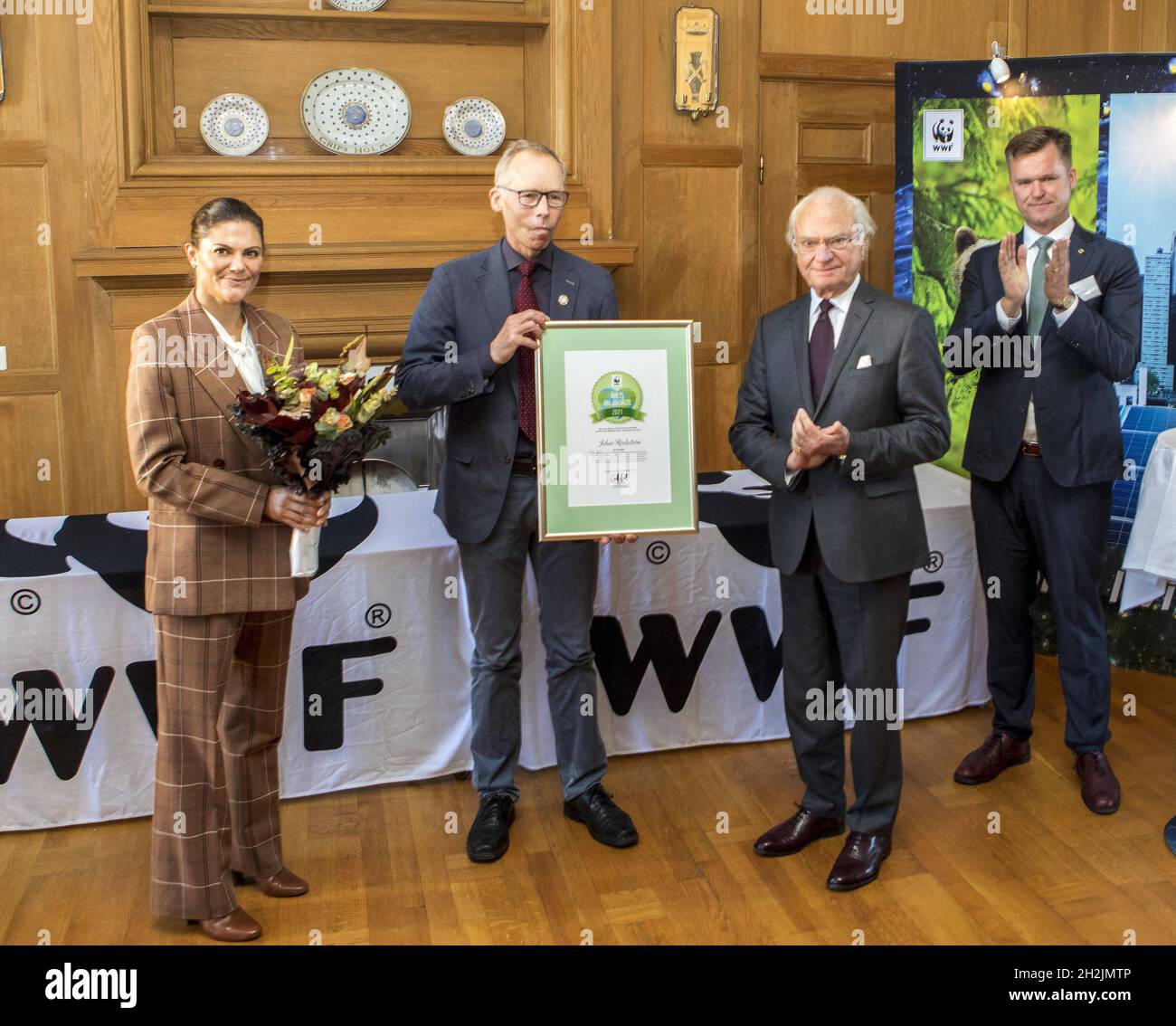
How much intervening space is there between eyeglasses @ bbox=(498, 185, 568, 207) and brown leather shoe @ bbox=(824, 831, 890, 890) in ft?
6.09

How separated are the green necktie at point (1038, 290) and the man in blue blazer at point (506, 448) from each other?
1.28m

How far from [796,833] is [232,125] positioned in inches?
132

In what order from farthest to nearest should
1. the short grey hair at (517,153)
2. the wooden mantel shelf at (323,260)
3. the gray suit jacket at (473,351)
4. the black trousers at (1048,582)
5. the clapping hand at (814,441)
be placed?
the wooden mantel shelf at (323,260)
the black trousers at (1048,582)
the gray suit jacket at (473,351)
the short grey hair at (517,153)
the clapping hand at (814,441)

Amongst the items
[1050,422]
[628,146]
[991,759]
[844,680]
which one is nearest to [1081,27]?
[628,146]

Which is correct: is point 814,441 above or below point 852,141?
below

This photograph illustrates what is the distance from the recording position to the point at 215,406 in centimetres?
285

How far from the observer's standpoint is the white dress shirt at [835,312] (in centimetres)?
315

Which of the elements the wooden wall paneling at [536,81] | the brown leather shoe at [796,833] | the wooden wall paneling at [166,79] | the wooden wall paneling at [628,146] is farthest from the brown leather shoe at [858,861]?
the wooden wall paneling at [166,79]

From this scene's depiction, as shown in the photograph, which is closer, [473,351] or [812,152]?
[473,351]

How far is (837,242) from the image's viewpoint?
9.97 ft

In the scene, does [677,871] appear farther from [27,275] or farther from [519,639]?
[27,275]

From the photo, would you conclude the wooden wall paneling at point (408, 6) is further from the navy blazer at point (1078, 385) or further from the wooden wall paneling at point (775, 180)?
the navy blazer at point (1078, 385)

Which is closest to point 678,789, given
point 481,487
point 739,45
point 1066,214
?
point 481,487

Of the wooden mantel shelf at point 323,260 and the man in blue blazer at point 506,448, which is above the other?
the wooden mantel shelf at point 323,260
